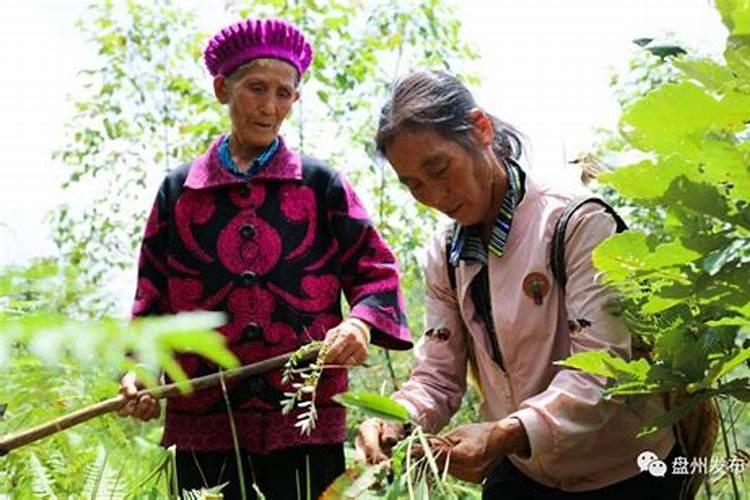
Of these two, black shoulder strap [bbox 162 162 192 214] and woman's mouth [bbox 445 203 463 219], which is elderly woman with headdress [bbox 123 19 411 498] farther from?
woman's mouth [bbox 445 203 463 219]

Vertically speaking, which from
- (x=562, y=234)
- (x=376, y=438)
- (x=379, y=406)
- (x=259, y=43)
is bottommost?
(x=376, y=438)

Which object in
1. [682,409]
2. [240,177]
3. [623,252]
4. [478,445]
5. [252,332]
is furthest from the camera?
[240,177]

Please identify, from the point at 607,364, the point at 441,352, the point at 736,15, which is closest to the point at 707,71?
the point at 736,15

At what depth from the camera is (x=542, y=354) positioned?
142cm

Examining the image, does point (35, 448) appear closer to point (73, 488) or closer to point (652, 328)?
point (73, 488)

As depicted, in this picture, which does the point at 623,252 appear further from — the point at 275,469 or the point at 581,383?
the point at 275,469

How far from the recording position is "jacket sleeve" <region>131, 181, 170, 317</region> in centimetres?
190

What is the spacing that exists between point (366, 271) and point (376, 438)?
517 mm

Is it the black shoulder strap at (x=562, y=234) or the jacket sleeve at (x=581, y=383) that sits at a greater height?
the black shoulder strap at (x=562, y=234)

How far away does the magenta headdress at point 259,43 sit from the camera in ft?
6.32

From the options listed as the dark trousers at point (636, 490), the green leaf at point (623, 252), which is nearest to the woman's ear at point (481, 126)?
the dark trousers at point (636, 490)

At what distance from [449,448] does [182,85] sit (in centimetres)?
330

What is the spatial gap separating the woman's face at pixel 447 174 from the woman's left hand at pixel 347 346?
0.76 feet

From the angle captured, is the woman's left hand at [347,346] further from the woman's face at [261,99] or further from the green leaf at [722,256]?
the green leaf at [722,256]
